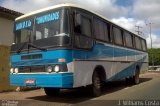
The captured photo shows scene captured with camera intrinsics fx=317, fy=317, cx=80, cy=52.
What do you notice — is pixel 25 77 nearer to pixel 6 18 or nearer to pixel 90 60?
pixel 90 60

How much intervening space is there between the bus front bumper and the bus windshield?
105 centimetres

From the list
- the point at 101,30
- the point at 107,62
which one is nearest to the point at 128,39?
the point at 107,62

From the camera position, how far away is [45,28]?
11016 millimetres

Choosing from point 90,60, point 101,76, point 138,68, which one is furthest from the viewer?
point 138,68

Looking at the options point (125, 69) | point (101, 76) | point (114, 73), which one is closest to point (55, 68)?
point (101, 76)

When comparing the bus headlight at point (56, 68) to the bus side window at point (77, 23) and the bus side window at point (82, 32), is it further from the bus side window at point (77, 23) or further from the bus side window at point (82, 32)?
the bus side window at point (77, 23)

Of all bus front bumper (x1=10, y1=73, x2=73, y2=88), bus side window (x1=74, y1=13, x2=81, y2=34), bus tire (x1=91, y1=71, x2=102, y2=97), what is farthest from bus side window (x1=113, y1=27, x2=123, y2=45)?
bus front bumper (x1=10, y1=73, x2=73, y2=88)

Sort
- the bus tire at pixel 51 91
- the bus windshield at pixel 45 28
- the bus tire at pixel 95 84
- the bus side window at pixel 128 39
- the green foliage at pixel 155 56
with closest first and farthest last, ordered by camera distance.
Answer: the bus windshield at pixel 45 28 < the bus tire at pixel 95 84 < the bus tire at pixel 51 91 < the bus side window at pixel 128 39 < the green foliage at pixel 155 56

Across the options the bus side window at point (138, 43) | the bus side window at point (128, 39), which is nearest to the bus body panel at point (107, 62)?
the bus side window at point (128, 39)

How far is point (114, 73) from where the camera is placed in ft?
48.7

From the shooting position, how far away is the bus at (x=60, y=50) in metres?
10.4

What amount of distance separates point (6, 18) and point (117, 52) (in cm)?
640

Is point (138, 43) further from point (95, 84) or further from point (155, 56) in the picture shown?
point (155, 56)

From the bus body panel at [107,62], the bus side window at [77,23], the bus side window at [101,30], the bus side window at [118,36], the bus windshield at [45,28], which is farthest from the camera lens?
the bus side window at [118,36]
